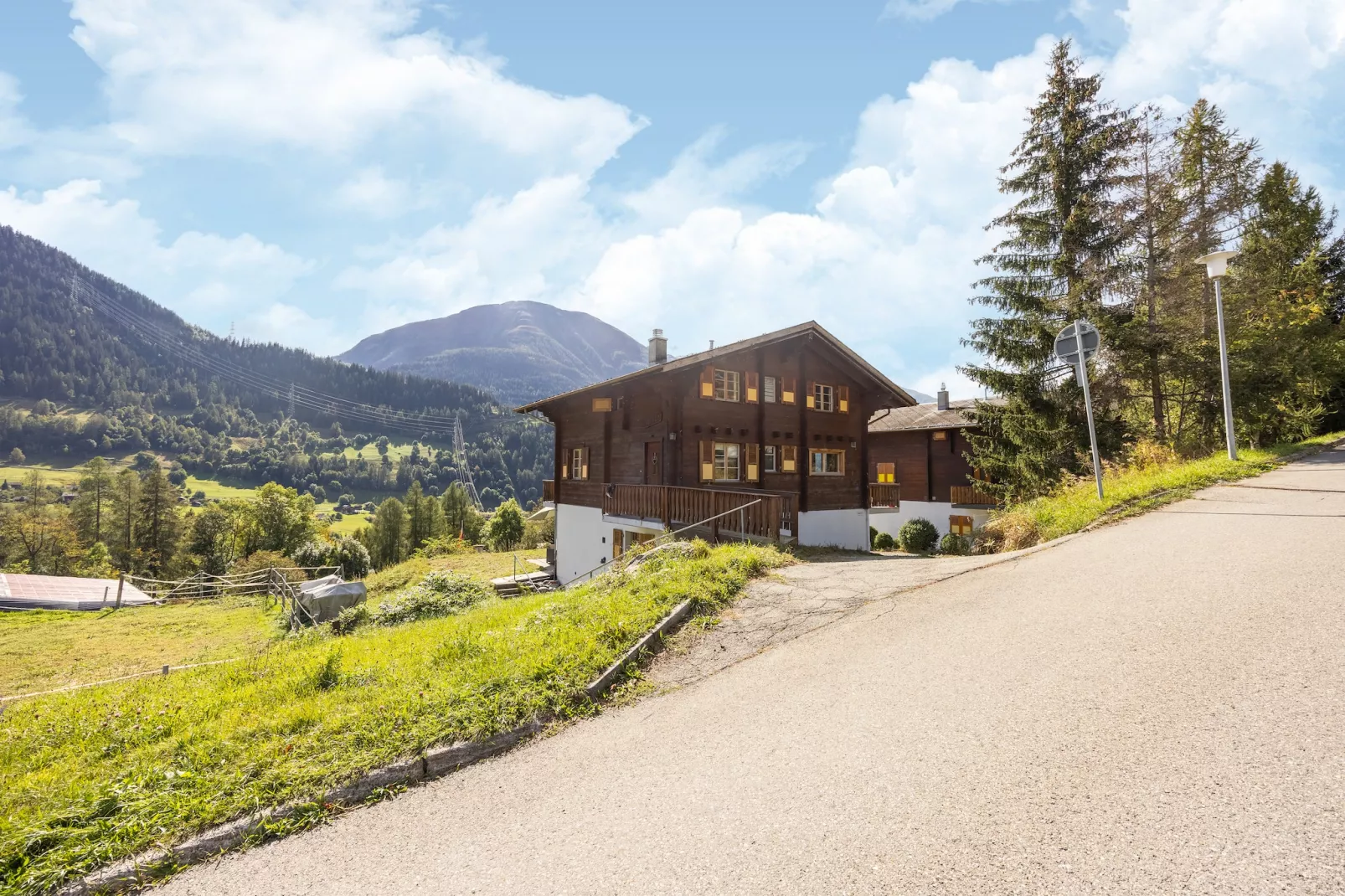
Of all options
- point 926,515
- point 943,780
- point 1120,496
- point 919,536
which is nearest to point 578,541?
point 919,536

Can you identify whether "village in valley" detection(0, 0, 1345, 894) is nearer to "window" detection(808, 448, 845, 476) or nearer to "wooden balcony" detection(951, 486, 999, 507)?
"window" detection(808, 448, 845, 476)

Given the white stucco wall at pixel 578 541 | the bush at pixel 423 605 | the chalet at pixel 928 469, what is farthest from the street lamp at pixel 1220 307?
the bush at pixel 423 605

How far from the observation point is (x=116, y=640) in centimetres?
1617

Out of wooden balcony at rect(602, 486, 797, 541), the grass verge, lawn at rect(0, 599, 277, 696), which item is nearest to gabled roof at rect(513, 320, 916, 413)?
wooden balcony at rect(602, 486, 797, 541)

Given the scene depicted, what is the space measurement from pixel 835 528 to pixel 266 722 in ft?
67.5

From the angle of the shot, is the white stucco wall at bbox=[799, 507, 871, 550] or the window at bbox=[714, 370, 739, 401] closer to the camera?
the window at bbox=[714, 370, 739, 401]

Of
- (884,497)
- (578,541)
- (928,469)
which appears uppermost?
(928,469)

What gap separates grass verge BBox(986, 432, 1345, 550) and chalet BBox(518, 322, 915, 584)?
6230 millimetres

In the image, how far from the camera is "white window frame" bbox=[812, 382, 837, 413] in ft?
77.5

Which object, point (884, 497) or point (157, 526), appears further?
point (157, 526)

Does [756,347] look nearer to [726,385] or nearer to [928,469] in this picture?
[726,385]

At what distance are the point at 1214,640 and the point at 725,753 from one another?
14.1 feet

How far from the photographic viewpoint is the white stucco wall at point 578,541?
75.4 ft

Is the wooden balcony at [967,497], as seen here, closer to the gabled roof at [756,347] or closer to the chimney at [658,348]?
the gabled roof at [756,347]
